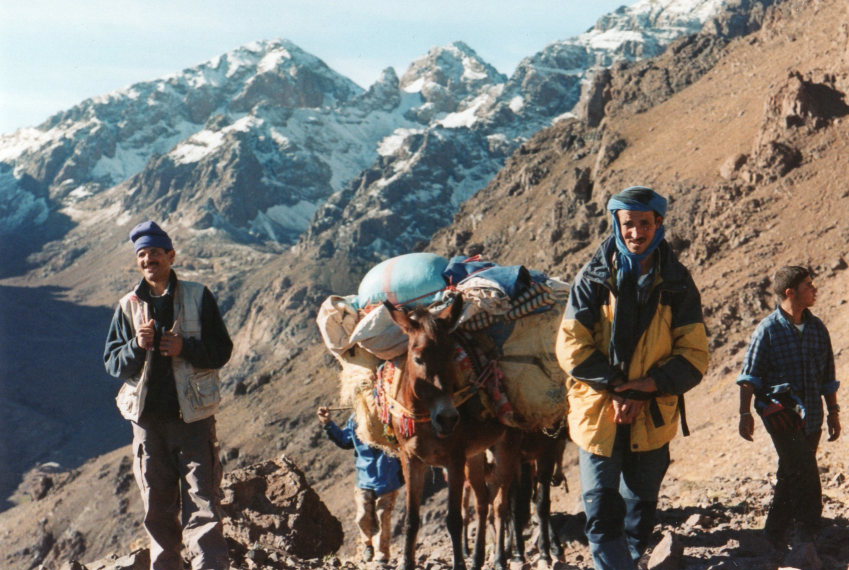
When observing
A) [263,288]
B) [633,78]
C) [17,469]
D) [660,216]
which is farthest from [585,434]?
[263,288]

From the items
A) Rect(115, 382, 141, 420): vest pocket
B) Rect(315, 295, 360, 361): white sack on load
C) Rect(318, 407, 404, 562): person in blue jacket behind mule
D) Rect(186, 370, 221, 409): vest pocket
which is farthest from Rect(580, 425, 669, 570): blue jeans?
Rect(318, 407, 404, 562): person in blue jacket behind mule

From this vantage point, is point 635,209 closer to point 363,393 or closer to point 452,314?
point 452,314

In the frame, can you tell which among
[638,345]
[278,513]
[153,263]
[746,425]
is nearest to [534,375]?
[746,425]

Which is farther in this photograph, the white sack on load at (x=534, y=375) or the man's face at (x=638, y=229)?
the white sack on load at (x=534, y=375)

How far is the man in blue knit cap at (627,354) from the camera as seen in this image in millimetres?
5070

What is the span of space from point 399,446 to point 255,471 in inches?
232

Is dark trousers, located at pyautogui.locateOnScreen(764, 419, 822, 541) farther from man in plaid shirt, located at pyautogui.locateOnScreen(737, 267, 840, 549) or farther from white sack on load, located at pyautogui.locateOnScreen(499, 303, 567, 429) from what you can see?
white sack on load, located at pyautogui.locateOnScreen(499, 303, 567, 429)

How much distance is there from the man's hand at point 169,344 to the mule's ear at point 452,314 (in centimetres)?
215

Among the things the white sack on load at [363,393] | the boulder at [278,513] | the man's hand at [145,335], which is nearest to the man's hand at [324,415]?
the white sack on load at [363,393]

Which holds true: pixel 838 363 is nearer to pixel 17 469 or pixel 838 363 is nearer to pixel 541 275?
pixel 541 275

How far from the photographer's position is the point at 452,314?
7098mm

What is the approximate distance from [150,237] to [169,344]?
859 mm

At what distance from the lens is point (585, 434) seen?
5164mm

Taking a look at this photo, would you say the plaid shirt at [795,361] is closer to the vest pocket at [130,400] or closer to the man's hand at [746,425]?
the man's hand at [746,425]
